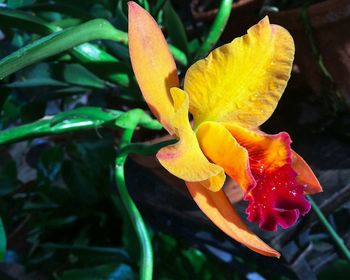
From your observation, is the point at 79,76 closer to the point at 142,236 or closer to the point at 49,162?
the point at 142,236

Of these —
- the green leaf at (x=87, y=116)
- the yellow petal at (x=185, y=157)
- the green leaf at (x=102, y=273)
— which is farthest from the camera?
the green leaf at (x=102, y=273)

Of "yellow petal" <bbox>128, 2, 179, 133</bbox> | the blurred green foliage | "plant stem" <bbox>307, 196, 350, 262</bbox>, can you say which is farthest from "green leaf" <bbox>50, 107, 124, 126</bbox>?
"plant stem" <bbox>307, 196, 350, 262</bbox>

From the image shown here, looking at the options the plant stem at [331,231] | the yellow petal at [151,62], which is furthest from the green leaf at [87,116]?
the plant stem at [331,231]

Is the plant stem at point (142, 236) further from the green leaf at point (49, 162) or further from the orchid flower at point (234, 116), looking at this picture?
the green leaf at point (49, 162)

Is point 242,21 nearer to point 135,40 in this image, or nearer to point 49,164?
point 135,40

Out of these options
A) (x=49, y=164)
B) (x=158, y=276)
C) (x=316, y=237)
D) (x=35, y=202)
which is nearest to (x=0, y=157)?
(x=35, y=202)
